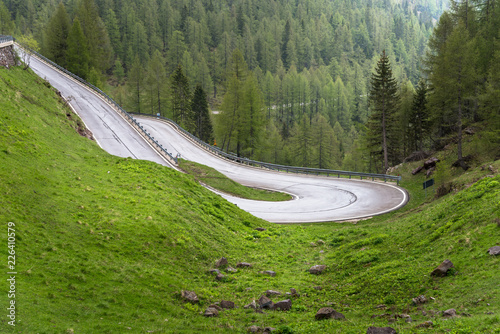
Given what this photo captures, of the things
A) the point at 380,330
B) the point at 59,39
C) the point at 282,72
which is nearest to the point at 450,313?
the point at 380,330

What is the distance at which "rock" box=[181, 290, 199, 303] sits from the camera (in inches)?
469

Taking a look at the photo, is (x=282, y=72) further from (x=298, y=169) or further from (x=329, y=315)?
(x=329, y=315)

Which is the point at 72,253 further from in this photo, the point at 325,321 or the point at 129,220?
the point at 325,321

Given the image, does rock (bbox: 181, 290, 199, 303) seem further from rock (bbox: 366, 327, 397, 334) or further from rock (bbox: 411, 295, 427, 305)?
rock (bbox: 411, 295, 427, 305)

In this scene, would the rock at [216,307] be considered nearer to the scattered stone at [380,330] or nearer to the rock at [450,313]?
the scattered stone at [380,330]

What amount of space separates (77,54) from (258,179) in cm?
4971

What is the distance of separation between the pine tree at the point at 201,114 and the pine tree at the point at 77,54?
21455 millimetres

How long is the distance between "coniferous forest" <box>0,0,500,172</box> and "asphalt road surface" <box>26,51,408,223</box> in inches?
354

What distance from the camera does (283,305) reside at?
11.8m

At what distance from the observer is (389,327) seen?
8.66 metres

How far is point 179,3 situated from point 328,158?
123m

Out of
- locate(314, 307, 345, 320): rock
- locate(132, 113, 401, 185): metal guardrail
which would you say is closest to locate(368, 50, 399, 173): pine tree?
locate(132, 113, 401, 185): metal guardrail

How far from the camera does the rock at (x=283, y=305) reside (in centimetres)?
1173

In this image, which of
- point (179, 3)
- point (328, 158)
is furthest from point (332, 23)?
point (328, 158)
